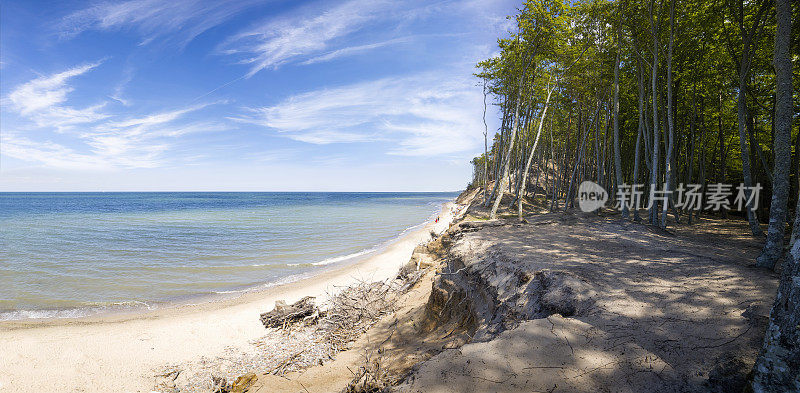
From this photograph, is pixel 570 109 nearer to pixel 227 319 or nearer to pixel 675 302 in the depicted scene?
pixel 675 302

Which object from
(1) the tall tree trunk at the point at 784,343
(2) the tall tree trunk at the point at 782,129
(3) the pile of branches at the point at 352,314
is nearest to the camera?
(1) the tall tree trunk at the point at 784,343

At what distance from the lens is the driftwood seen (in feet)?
25.2

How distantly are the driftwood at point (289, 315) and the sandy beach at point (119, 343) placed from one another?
14.0 inches

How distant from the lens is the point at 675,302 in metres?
4.21

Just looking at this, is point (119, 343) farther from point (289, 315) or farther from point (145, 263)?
point (145, 263)

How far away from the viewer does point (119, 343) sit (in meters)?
7.59

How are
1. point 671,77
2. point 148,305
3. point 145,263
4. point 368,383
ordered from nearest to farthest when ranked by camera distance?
point 368,383
point 148,305
point 671,77
point 145,263

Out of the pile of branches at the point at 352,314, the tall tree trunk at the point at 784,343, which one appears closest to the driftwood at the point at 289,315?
the pile of branches at the point at 352,314

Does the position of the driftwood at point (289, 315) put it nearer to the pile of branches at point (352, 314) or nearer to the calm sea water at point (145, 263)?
the pile of branches at point (352, 314)

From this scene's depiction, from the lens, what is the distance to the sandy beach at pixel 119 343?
6.26m

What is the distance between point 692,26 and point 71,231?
4392 cm

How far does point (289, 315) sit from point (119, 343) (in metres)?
4.25

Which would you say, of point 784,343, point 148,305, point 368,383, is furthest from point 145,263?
point 784,343

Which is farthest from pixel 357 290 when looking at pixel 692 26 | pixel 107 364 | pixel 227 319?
pixel 692 26
